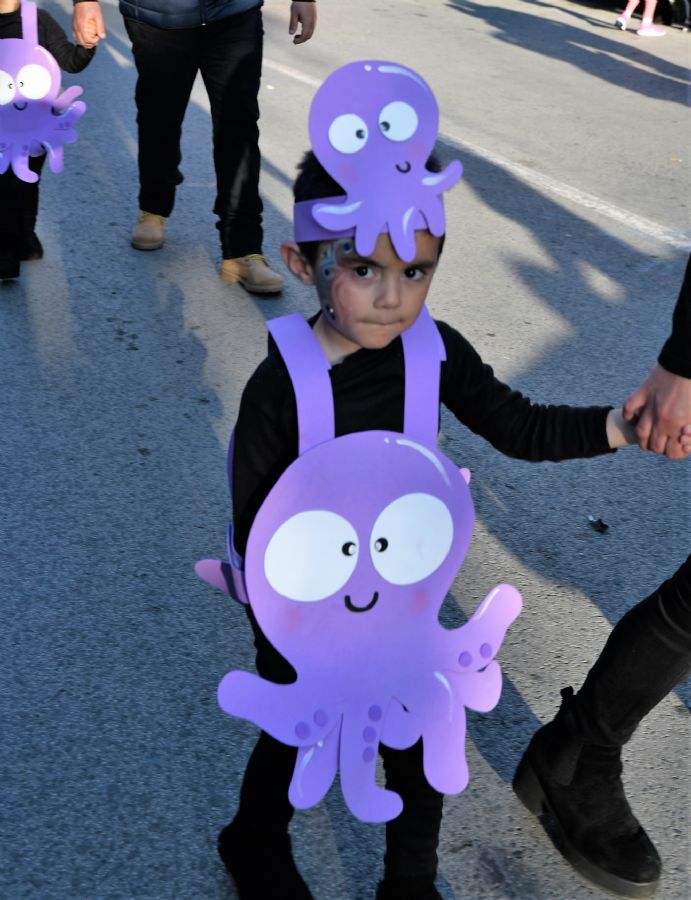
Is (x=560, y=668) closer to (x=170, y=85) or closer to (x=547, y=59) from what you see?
(x=170, y=85)

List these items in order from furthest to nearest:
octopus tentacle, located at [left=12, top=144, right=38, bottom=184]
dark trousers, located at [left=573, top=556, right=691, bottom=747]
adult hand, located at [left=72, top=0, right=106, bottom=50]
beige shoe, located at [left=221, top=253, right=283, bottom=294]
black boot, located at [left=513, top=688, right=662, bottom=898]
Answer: beige shoe, located at [left=221, top=253, right=283, bottom=294] → adult hand, located at [left=72, top=0, right=106, bottom=50] → octopus tentacle, located at [left=12, top=144, right=38, bottom=184] → black boot, located at [left=513, top=688, right=662, bottom=898] → dark trousers, located at [left=573, top=556, right=691, bottom=747]

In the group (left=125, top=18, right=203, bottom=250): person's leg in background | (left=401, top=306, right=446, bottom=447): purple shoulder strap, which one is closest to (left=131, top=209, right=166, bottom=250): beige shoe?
(left=125, top=18, right=203, bottom=250): person's leg in background

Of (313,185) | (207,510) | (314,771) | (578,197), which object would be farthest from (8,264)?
(314,771)

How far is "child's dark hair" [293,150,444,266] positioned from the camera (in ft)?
5.92

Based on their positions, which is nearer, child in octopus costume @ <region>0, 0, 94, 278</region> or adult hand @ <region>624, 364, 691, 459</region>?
adult hand @ <region>624, 364, 691, 459</region>

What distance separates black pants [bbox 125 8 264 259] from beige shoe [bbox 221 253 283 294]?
3 centimetres

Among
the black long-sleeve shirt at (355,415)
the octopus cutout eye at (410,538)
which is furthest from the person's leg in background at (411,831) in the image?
the black long-sleeve shirt at (355,415)

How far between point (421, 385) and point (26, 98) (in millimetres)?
3004

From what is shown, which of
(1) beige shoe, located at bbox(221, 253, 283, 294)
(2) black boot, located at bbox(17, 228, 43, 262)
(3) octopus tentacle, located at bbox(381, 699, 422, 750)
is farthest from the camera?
(2) black boot, located at bbox(17, 228, 43, 262)

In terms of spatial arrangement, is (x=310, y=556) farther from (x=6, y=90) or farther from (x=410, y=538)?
(x=6, y=90)

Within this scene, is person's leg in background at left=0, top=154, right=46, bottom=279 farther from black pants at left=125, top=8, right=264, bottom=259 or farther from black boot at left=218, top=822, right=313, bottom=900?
black boot at left=218, top=822, right=313, bottom=900

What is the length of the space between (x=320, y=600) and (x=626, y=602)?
4.84 ft

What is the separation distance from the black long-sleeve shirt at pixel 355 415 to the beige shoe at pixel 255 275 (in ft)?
9.07

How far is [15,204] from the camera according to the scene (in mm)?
4508
